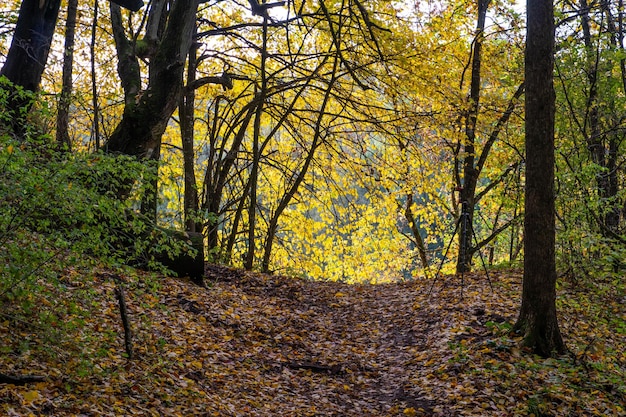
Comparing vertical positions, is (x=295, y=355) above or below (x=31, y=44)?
below

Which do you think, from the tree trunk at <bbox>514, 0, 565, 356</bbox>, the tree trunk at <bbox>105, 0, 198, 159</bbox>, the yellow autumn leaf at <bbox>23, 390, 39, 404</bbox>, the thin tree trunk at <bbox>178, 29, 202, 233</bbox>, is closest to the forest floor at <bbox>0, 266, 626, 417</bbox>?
the yellow autumn leaf at <bbox>23, 390, 39, 404</bbox>

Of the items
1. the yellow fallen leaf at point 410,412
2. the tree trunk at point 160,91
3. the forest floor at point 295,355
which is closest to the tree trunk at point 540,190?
the forest floor at point 295,355

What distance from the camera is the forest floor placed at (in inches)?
182

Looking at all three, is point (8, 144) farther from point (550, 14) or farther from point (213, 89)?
point (213, 89)

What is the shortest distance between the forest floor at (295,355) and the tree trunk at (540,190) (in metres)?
0.39

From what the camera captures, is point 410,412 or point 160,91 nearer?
point 410,412

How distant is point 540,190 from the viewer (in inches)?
267

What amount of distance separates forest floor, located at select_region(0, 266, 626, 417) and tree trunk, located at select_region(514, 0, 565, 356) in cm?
39

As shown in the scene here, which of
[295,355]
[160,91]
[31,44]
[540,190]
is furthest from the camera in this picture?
[160,91]

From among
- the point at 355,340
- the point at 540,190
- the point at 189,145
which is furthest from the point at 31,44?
the point at 540,190

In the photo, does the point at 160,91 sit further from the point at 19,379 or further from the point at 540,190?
the point at 540,190

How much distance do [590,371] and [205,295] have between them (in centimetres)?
571

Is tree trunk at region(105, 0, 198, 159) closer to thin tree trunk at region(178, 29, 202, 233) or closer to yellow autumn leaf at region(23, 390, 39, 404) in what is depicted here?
thin tree trunk at region(178, 29, 202, 233)

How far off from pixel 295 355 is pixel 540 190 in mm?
3949
